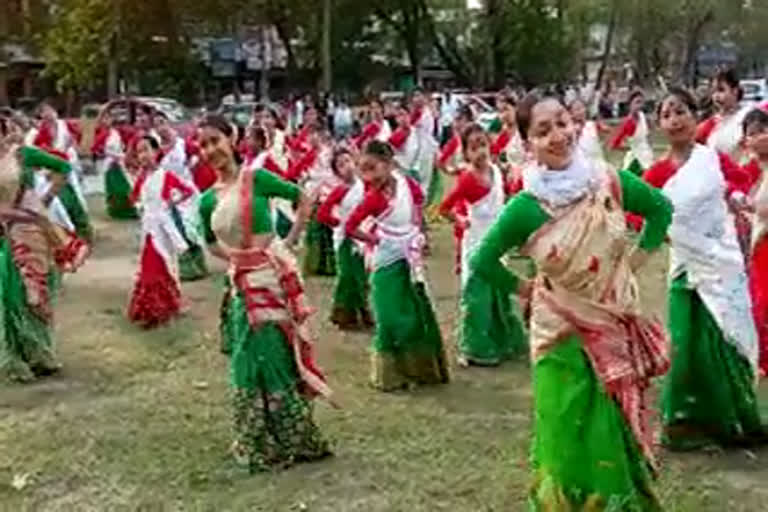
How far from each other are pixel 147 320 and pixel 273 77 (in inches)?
1582

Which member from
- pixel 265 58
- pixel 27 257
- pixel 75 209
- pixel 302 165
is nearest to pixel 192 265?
pixel 302 165

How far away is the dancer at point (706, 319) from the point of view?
6.32 m

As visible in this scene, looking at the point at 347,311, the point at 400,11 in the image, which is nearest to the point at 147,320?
the point at 347,311

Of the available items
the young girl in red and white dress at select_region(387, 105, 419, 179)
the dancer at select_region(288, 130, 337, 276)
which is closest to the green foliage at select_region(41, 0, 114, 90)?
the young girl in red and white dress at select_region(387, 105, 419, 179)

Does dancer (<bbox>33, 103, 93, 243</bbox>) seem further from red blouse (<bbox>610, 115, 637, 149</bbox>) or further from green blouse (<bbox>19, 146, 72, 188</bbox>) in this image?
red blouse (<bbox>610, 115, 637, 149</bbox>)

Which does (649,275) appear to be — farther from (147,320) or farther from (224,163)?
(224,163)

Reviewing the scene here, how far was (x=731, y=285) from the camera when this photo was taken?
6445mm

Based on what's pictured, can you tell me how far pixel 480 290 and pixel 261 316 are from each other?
2808 millimetres

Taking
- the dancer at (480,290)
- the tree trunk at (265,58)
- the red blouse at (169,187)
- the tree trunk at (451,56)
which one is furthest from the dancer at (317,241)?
the tree trunk at (451,56)

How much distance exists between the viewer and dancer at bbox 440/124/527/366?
29.3 ft

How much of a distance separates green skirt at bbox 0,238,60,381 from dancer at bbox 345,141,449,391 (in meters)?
2.22

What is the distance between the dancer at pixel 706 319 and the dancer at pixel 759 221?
0.88 metres

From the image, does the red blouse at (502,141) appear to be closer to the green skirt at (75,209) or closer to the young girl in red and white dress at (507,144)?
the young girl in red and white dress at (507,144)

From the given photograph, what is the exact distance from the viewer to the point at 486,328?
897cm
